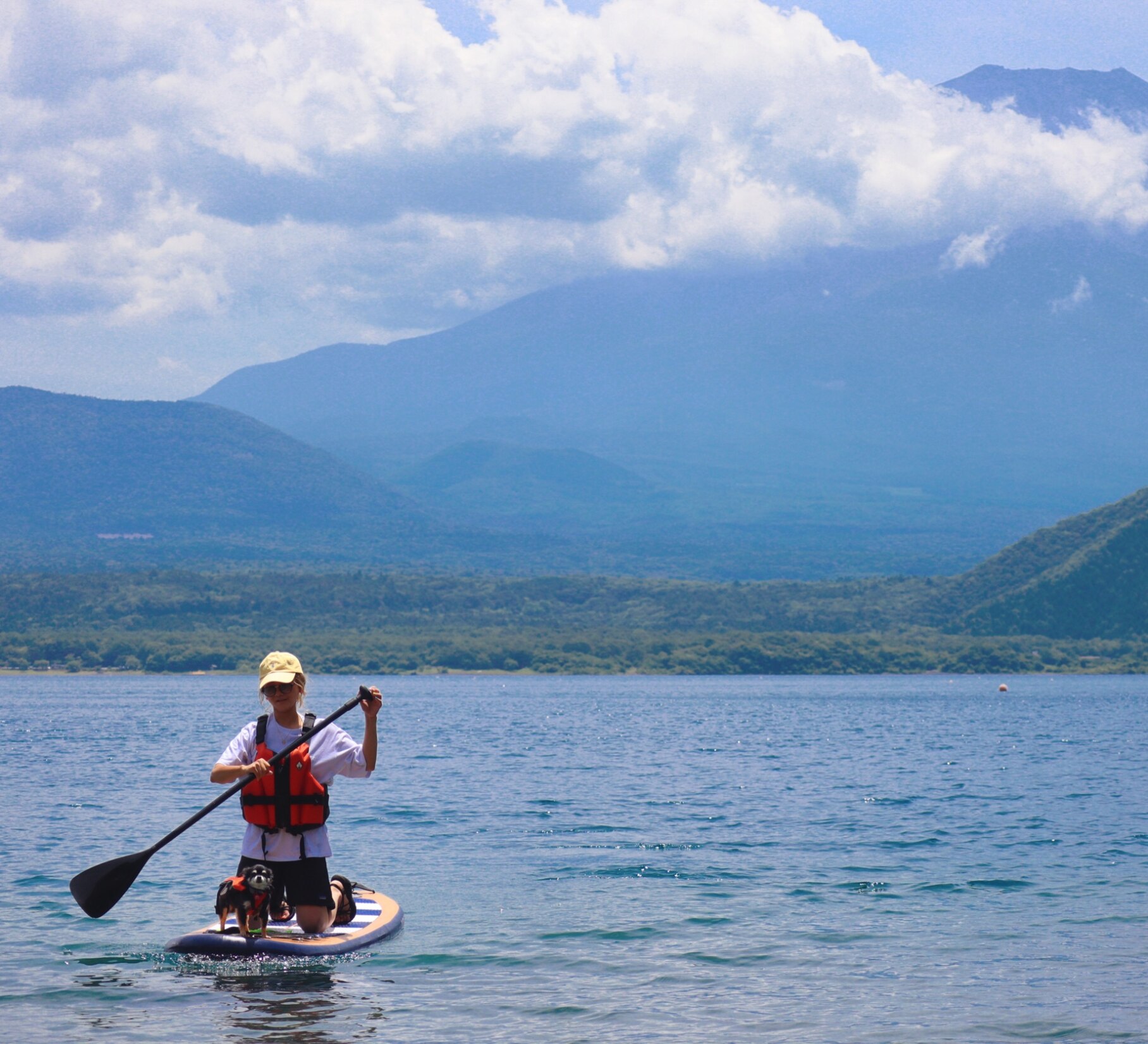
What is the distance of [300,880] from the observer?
64.3 feet

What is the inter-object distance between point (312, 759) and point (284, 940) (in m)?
2.90

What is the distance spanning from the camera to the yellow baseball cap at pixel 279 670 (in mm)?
18078

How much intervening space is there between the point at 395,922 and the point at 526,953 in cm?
237

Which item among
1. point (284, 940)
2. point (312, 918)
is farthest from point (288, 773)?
point (284, 940)

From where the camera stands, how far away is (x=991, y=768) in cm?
6244

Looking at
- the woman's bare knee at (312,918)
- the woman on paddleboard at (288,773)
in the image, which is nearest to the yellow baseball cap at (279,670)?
the woman on paddleboard at (288,773)

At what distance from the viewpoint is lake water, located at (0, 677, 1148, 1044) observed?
19875 millimetres

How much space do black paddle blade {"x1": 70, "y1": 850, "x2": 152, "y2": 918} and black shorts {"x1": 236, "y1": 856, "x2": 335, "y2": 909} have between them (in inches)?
104

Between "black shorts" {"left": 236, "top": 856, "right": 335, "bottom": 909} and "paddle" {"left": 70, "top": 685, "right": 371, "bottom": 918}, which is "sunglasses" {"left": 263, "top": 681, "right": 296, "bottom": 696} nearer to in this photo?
"black shorts" {"left": 236, "top": 856, "right": 335, "bottom": 909}

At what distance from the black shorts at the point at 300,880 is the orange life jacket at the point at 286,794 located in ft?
1.99

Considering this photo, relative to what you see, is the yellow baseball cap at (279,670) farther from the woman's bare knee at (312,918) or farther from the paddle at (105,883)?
the woman's bare knee at (312,918)

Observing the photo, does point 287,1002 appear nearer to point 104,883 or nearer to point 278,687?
point 104,883

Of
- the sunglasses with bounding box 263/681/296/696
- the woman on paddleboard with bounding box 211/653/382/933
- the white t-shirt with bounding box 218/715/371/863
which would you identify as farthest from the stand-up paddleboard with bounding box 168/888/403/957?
the sunglasses with bounding box 263/681/296/696

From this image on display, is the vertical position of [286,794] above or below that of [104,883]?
above
